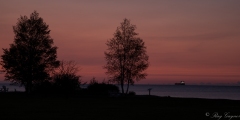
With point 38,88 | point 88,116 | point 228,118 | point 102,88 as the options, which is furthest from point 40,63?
point 228,118

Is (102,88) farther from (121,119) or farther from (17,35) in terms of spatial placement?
(121,119)

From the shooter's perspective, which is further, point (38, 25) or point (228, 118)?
point (38, 25)

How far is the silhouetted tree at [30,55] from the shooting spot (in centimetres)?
5972

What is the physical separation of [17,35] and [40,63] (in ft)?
18.9

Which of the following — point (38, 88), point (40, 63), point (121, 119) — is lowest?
point (121, 119)

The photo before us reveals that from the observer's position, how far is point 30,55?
197 ft

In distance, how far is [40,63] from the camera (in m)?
60.9

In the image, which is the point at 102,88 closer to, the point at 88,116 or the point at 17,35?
the point at 17,35

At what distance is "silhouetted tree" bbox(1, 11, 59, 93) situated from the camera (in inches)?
2351

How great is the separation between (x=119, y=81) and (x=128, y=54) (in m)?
4.59

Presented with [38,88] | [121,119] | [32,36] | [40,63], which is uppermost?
[32,36]

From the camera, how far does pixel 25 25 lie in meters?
60.7

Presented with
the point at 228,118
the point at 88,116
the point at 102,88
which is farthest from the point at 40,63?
the point at 228,118

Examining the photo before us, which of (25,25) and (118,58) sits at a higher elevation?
(25,25)
